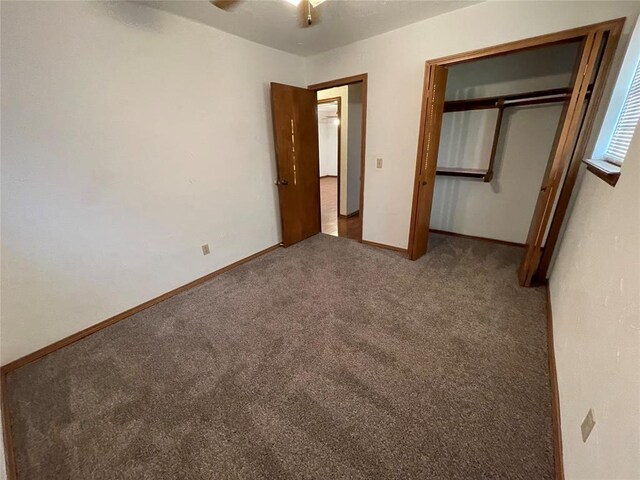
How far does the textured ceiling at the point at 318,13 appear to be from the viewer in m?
1.94

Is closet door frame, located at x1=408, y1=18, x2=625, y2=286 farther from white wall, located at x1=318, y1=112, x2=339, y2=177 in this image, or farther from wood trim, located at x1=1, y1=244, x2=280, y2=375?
white wall, located at x1=318, y1=112, x2=339, y2=177

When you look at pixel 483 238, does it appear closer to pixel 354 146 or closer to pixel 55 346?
pixel 354 146

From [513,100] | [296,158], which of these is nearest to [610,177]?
[513,100]

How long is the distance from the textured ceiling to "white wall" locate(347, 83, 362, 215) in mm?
1275

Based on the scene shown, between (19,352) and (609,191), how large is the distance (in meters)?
3.61

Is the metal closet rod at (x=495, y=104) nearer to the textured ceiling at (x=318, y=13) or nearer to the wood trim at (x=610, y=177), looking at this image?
the textured ceiling at (x=318, y=13)

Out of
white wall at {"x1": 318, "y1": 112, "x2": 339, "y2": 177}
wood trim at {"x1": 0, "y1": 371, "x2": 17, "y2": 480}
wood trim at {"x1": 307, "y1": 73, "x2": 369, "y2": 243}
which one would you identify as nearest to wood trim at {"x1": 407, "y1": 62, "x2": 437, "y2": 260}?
wood trim at {"x1": 307, "y1": 73, "x2": 369, "y2": 243}

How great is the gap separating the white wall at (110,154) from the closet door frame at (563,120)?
1878 mm

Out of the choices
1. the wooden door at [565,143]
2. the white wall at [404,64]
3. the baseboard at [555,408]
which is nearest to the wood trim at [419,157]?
the white wall at [404,64]

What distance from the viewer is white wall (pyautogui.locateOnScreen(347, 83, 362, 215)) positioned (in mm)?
3936

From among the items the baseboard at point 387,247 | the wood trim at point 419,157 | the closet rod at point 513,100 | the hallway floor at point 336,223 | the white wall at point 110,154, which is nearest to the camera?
the white wall at point 110,154

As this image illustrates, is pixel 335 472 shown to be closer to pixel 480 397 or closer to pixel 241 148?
pixel 480 397

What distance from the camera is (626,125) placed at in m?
1.69

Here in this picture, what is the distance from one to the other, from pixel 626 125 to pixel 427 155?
130cm
